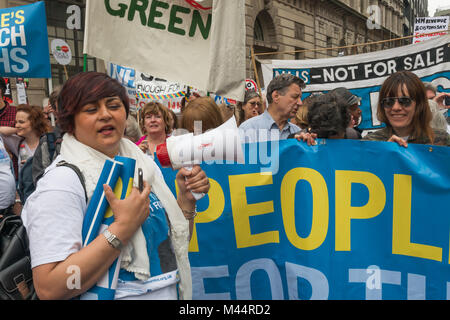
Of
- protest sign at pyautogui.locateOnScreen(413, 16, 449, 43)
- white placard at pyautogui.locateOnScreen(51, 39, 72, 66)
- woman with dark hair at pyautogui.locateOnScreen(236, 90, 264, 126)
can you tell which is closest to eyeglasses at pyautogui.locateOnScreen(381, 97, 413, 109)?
woman with dark hair at pyautogui.locateOnScreen(236, 90, 264, 126)

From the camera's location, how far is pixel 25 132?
427 cm

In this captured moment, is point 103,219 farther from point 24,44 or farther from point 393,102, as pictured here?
point 24,44

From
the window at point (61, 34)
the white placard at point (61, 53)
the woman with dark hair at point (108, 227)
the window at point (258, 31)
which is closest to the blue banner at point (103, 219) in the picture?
the woman with dark hair at point (108, 227)

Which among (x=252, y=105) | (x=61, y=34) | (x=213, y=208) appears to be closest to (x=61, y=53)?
(x=252, y=105)

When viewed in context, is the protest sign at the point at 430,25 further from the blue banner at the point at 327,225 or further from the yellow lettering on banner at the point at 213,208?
the yellow lettering on banner at the point at 213,208

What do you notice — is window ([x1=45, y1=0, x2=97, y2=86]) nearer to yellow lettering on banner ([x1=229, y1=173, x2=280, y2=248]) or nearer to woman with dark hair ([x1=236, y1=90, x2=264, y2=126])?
woman with dark hair ([x1=236, y1=90, x2=264, y2=126])

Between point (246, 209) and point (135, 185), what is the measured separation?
1.15m

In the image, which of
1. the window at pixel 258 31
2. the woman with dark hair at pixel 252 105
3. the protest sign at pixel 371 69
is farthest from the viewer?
the window at pixel 258 31

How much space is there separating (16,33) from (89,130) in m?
3.46

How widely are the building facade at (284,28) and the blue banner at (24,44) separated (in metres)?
1.81

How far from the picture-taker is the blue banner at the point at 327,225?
203cm

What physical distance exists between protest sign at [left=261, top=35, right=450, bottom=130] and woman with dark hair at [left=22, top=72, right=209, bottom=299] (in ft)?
13.6

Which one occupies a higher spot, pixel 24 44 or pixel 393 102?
pixel 24 44
